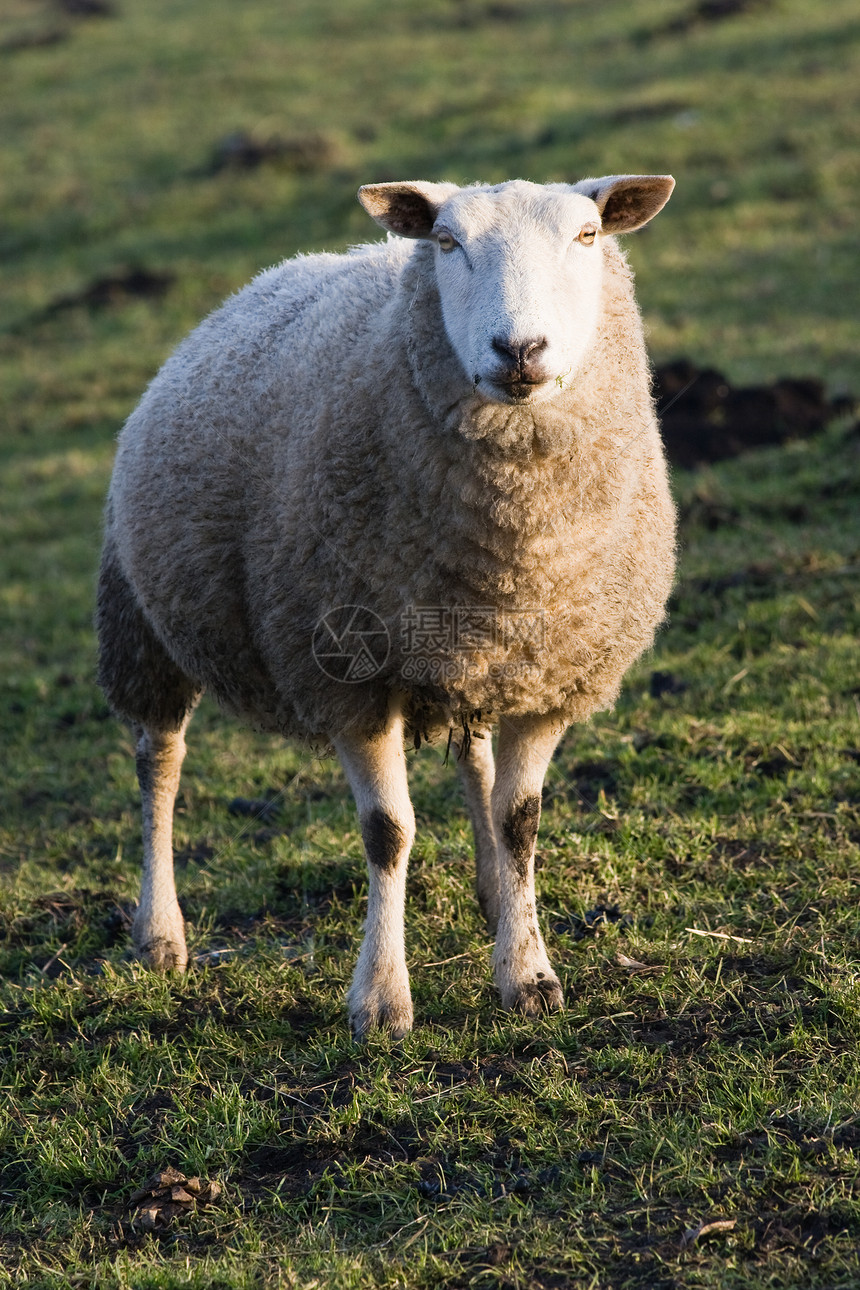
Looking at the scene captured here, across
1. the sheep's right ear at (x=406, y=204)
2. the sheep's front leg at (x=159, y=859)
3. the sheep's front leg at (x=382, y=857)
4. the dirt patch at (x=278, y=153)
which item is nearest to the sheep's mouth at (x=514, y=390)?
the sheep's right ear at (x=406, y=204)

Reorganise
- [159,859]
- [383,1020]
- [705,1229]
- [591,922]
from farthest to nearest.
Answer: [159,859]
[591,922]
[383,1020]
[705,1229]

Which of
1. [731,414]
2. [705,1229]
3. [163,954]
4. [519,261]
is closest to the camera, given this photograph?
[705,1229]

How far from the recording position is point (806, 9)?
1684cm

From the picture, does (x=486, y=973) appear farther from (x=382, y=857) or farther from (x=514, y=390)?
(x=514, y=390)

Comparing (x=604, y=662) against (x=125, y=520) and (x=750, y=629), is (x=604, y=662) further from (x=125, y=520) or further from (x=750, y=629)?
(x=750, y=629)

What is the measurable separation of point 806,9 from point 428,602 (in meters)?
16.4

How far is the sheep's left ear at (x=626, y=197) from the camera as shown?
3.31 m

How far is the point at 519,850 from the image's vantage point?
144 inches

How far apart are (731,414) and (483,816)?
461cm

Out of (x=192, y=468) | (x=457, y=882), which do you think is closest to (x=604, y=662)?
(x=457, y=882)

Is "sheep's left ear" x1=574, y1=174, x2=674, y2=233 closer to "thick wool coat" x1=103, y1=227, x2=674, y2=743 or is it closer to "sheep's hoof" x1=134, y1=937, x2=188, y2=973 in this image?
"thick wool coat" x1=103, y1=227, x2=674, y2=743

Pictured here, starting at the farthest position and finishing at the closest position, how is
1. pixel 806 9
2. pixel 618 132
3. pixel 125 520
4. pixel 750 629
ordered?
pixel 806 9, pixel 618 132, pixel 750 629, pixel 125 520

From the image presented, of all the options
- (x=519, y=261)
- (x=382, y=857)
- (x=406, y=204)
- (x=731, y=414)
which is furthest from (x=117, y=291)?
(x=519, y=261)

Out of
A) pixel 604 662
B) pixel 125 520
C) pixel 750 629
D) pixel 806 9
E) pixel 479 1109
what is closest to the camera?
pixel 479 1109
